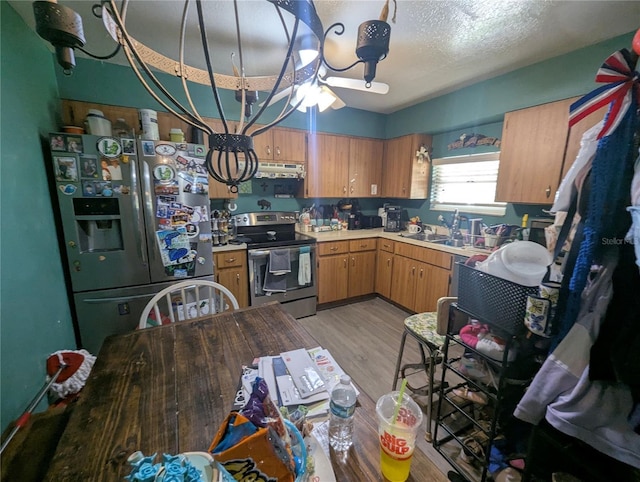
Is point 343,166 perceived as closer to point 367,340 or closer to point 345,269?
point 345,269

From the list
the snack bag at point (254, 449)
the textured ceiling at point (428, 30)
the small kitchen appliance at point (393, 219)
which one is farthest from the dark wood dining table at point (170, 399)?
the small kitchen appliance at point (393, 219)

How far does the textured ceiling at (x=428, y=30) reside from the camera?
1.57 metres

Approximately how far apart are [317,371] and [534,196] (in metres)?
2.37

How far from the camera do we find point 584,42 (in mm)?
1922

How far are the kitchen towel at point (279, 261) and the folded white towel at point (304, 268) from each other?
14cm

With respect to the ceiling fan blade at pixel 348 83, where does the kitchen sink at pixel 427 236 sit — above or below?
below

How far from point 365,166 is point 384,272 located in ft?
4.97

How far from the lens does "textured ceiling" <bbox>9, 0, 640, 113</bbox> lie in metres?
1.57

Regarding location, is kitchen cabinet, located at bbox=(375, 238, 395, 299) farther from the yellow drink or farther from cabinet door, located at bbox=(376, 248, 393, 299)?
the yellow drink

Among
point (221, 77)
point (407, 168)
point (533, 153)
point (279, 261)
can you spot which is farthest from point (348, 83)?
point (407, 168)

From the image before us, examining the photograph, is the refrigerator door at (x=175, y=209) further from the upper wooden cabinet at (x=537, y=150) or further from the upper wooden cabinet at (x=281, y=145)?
the upper wooden cabinet at (x=537, y=150)

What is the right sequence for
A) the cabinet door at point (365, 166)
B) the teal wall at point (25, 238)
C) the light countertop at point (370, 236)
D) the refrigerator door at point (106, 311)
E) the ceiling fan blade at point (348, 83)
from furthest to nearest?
the cabinet door at point (365, 166), the light countertop at point (370, 236), the refrigerator door at point (106, 311), the ceiling fan blade at point (348, 83), the teal wall at point (25, 238)

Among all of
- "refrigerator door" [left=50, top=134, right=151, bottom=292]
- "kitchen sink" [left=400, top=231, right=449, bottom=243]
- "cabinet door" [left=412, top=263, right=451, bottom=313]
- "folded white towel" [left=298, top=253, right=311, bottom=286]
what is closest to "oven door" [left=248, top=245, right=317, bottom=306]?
"folded white towel" [left=298, top=253, right=311, bottom=286]

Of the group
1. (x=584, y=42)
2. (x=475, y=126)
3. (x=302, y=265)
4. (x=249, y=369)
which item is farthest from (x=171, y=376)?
(x=475, y=126)
